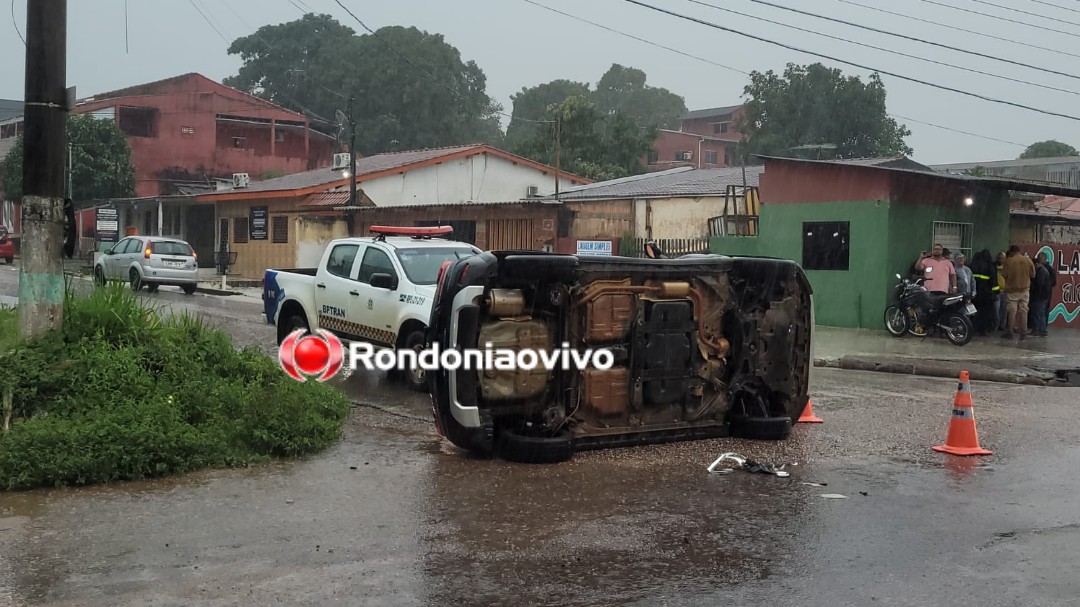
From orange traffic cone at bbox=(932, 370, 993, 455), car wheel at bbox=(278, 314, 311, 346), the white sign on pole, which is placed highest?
the white sign on pole

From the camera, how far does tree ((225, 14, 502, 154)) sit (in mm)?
72812

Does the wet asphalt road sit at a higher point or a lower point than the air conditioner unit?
lower

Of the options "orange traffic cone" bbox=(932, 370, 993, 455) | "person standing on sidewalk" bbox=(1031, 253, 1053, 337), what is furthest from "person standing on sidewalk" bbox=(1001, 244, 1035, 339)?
Result: "orange traffic cone" bbox=(932, 370, 993, 455)

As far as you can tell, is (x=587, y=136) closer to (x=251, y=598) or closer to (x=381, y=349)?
(x=381, y=349)

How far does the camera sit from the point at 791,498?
24.3ft

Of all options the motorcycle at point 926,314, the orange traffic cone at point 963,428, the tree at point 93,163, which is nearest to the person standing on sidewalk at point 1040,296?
the motorcycle at point 926,314

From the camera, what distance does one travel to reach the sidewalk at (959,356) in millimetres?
15562

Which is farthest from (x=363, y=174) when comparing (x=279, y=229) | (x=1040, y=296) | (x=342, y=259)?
(x=342, y=259)

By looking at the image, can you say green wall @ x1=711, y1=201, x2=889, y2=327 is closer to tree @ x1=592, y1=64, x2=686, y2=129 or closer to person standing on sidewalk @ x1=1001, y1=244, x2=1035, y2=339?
person standing on sidewalk @ x1=1001, y1=244, x2=1035, y2=339

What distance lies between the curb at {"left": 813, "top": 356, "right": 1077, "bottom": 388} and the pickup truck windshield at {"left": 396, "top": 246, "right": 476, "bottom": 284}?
659 cm

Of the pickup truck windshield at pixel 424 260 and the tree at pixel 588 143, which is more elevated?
the tree at pixel 588 143

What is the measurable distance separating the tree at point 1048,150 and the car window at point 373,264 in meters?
76.2

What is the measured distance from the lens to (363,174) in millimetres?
35906

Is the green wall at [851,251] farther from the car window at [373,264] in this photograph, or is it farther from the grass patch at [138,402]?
the grass patch at [138,402]
